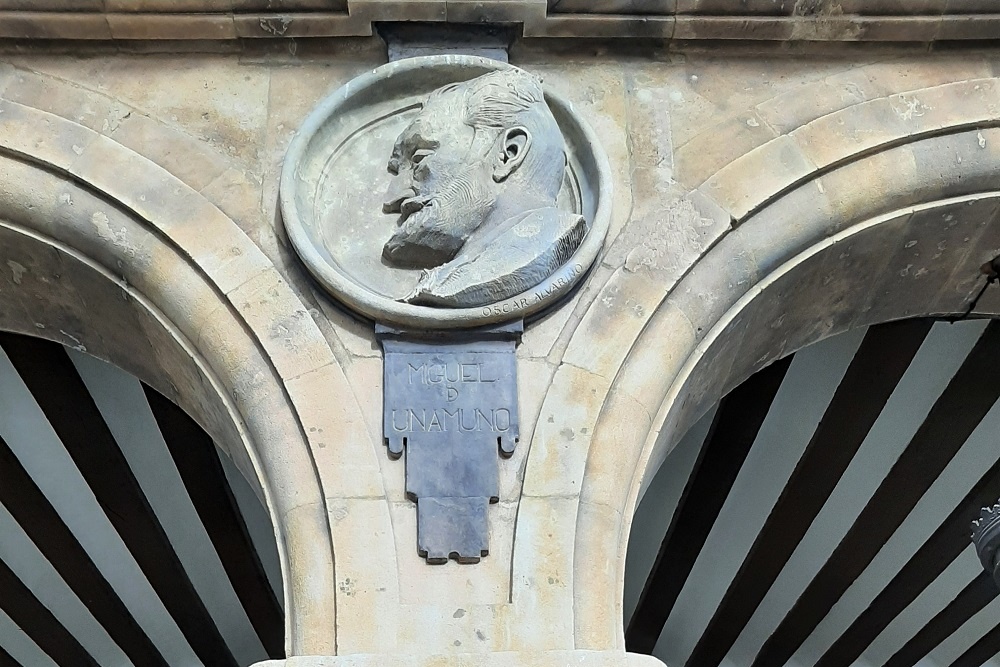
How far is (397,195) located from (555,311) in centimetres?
52

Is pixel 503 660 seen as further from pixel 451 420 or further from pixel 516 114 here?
pixel 516 114

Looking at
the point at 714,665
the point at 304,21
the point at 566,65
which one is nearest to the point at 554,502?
the point at 566,65

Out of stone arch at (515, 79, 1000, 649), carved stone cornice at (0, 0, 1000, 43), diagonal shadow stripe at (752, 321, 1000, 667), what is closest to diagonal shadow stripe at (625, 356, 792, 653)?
diagonal shadow stripe at (752, 321, 1000, 667)

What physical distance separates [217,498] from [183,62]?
7.01 feet

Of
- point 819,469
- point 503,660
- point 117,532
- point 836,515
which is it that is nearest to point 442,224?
point 503,660

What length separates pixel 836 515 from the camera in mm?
5062

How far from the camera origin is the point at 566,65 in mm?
3172

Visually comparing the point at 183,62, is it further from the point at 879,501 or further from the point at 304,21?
the point at 879,501

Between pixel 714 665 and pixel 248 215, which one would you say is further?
pixel 714 665

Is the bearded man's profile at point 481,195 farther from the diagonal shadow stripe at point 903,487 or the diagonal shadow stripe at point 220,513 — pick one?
the diagonal shadow stripe at point 903,487

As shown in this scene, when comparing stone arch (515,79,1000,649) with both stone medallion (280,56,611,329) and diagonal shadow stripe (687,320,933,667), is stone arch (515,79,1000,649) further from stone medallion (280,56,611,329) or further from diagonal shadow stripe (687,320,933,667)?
diagonal shadow stripe (687,320,933,667)

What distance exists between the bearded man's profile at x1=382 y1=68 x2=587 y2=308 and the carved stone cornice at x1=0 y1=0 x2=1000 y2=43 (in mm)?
262

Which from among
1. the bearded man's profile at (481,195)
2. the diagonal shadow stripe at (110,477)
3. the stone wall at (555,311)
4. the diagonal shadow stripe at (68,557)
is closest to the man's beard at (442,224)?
the bearded man's profile at (481,195)

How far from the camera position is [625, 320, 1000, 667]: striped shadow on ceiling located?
4281 mm
